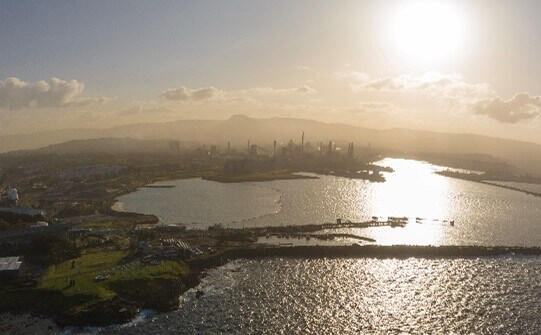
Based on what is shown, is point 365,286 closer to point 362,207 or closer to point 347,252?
point 347,252

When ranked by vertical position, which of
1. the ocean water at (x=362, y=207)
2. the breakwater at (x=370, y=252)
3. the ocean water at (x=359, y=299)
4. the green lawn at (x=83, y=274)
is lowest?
the ocean water at (x=359, y=299)

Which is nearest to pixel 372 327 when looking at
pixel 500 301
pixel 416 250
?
pixel 500 301

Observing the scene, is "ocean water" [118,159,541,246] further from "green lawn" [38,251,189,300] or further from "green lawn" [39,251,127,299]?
"green lawn" [38,251,189,300]

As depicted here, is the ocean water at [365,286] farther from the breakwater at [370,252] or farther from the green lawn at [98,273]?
the green lawn at [98,273]

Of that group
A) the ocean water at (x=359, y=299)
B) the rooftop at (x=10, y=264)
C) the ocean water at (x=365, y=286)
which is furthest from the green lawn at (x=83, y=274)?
the ocean water at (x=359, y=299)

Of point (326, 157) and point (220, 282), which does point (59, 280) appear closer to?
point (220, 282)

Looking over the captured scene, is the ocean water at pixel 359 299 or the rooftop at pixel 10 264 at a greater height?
the rooftop at pixel 10 264

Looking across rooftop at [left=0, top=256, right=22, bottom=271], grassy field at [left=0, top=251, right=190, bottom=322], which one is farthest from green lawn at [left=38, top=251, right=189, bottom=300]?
rooftop at [left=0, top=256, right=22, bottom=271]
